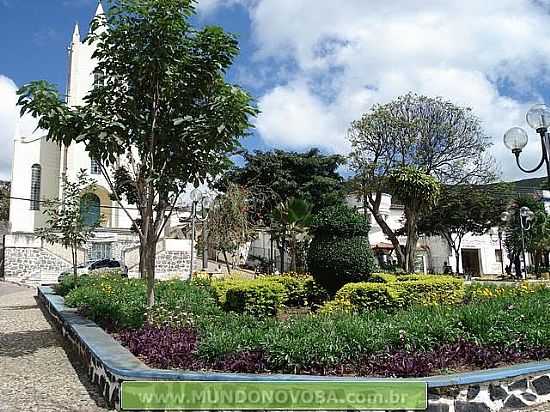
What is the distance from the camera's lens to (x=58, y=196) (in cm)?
3938

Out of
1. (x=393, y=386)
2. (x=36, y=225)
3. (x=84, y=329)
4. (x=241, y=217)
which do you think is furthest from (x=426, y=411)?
(x=36, y=225)

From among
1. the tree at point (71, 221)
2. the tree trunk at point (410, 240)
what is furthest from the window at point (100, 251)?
the tree trunk at point (410, 240)

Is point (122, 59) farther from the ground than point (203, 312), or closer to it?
farther from the ground

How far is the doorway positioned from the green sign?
148 feet

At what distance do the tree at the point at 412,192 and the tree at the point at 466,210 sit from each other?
38.2ft

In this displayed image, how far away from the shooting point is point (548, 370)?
5480 millimetres

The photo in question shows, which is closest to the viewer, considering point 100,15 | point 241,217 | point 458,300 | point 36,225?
point 100,15

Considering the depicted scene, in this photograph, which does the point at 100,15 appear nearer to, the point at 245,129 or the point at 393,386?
the point at 245,129

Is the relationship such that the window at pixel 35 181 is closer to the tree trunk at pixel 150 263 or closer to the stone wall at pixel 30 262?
the stone wall at pixel 30 262

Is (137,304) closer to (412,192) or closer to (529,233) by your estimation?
(412,192)

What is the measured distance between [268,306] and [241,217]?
19.0 m

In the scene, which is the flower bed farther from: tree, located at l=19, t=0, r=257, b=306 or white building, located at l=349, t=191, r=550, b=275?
white building, located at l=349, t=191, r=550, b=275

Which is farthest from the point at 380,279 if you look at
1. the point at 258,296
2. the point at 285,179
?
the point at 285,179

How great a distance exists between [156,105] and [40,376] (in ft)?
13.9
